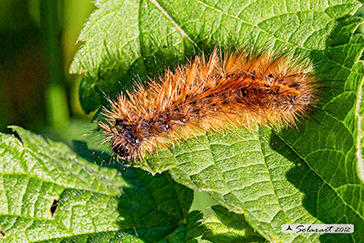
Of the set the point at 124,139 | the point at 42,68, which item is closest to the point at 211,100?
the point at 124,139

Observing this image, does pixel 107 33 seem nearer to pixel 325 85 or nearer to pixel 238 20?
pixel 238 20

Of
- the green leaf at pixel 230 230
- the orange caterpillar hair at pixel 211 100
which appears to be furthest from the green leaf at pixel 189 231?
the orange caterpillar hair at pixel 211 100

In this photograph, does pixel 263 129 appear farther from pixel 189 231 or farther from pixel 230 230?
pixel 189 231

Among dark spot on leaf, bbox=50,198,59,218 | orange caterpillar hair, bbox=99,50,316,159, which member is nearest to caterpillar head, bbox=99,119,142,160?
orange caterpillar hair, bbox=99,50,316,159

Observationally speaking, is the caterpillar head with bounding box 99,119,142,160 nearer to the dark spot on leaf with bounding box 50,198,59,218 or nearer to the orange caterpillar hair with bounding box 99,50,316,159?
the orange caterpillar hair with bounding box 99,50,316,159

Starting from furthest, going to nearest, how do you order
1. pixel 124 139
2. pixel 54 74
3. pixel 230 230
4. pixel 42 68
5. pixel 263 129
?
pixel 42 68 < pixel 54 74 < pixel 124 139 < pixel 263 129 < pixel 230 230

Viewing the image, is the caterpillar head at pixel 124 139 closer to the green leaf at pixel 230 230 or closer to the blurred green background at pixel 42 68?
the green leaf at pixel 230 230
